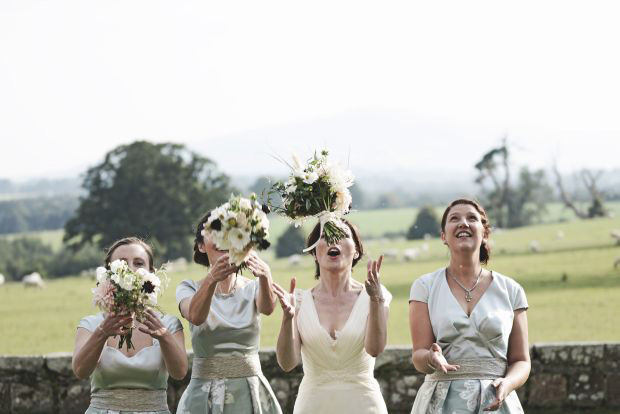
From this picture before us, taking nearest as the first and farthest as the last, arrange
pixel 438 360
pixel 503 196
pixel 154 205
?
1. pixel 438 360
2. pixel 154 205
3. pixel 503 196

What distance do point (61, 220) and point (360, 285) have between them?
107 m

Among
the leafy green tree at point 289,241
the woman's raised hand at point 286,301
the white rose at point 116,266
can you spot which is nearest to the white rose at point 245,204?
the woman's raised hand at point 286,301

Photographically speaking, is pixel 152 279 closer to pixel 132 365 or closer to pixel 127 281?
pixel 127 281

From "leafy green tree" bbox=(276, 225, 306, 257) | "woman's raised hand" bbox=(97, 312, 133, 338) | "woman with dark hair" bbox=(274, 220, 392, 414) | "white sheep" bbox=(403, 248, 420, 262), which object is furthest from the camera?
"leafy green tree" bbox=(276, 225, 306, 257)

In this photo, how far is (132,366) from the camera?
634 cm

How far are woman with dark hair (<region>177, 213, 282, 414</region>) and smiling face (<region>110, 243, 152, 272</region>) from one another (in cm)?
30

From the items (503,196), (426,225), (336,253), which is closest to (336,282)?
(336,253)

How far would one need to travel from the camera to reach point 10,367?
10.5m

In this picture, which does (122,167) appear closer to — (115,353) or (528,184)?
(528,184)

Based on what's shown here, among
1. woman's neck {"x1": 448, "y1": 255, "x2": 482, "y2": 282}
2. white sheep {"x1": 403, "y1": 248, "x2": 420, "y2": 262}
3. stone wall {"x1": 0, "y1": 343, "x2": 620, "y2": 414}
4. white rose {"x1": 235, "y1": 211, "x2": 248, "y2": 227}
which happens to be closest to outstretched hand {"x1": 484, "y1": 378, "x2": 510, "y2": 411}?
woman's neck {"x1": 448, "y1": 255, "x2": 482, "y2": 282}

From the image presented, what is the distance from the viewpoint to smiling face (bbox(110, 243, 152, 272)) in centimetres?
639

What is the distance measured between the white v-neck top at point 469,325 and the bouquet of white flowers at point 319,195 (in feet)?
2.13

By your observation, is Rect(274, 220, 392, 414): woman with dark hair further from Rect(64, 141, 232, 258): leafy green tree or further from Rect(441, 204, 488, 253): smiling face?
Rect(64, 141, 232, 258): leafy green tree

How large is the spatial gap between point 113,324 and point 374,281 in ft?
4.88
